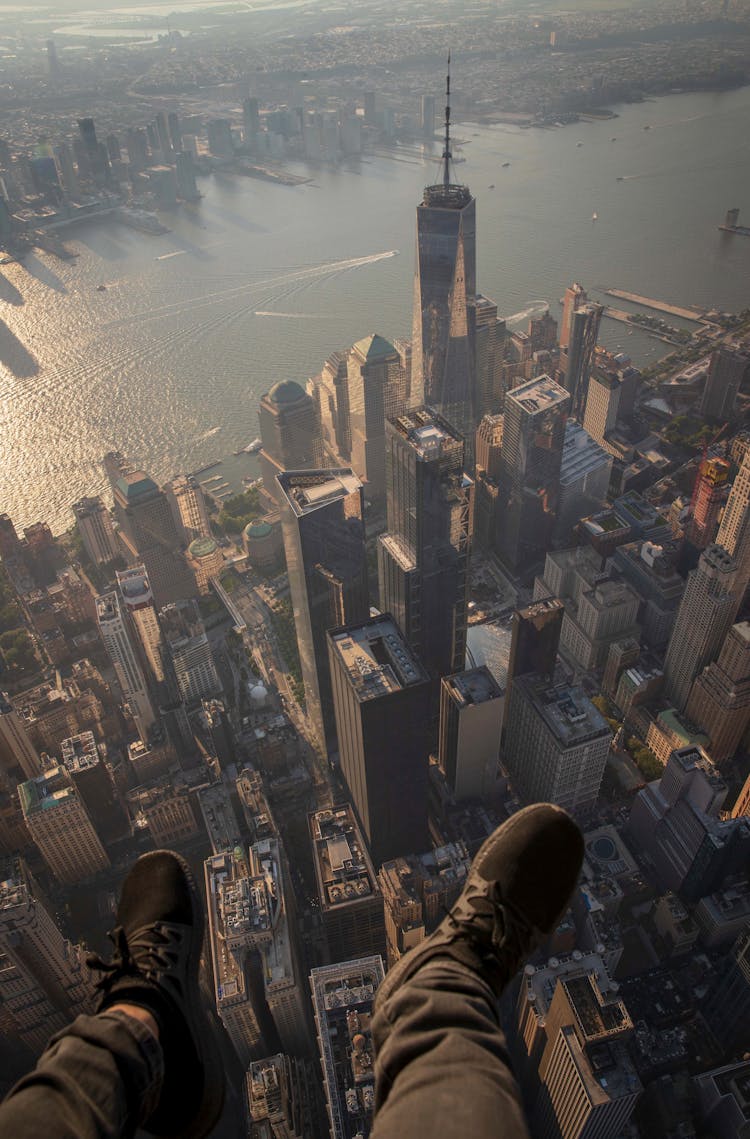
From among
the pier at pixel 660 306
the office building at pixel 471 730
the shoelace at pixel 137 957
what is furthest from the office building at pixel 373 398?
the shoelace at pixel 137 957

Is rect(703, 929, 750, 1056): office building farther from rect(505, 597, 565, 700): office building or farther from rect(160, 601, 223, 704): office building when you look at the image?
rect(160, 601, 223, 704): office building

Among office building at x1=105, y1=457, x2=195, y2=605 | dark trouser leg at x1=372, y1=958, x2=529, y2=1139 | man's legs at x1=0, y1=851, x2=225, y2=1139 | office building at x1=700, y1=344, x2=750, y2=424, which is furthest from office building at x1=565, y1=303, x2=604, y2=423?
dark trouser leg at x1=372, y1=958, x2=529, y2=1139

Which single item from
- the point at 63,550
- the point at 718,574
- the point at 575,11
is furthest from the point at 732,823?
the point at 575,11

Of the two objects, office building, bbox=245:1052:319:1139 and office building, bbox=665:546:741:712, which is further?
office building, bbox=665:546:741:712

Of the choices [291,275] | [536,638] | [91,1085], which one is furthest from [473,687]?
[291,275]

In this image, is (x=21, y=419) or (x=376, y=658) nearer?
(x=376, y=658)

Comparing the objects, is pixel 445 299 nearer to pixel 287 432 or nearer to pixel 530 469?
pixel 530 469

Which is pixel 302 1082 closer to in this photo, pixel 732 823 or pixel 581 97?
pixel 732 823
